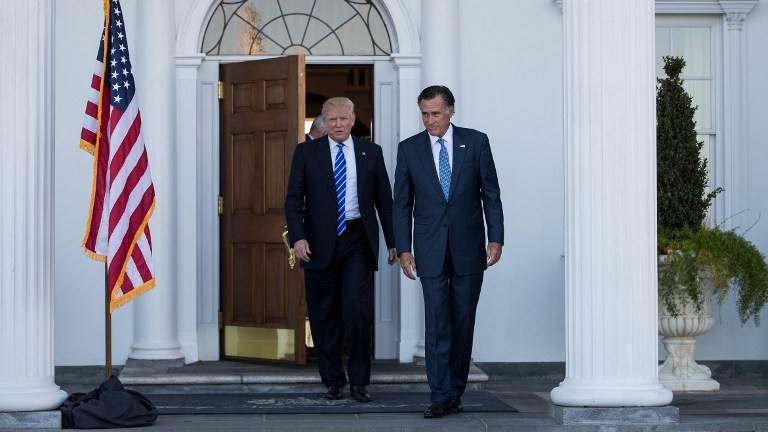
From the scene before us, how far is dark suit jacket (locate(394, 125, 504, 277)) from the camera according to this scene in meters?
8.34

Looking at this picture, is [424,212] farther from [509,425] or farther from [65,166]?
[65,166]

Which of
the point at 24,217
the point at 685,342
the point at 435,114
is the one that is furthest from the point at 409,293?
the point at 24,217

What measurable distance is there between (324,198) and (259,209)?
1787 mm

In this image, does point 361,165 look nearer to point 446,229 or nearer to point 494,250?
point 446,229

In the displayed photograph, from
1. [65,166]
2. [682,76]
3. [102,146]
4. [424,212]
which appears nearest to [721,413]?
[424,212]

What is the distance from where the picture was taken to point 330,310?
916cm

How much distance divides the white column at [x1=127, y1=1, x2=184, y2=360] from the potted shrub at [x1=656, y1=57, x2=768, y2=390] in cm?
374

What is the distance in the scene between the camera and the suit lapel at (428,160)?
8406 millimetres

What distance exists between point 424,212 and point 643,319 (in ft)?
4.83

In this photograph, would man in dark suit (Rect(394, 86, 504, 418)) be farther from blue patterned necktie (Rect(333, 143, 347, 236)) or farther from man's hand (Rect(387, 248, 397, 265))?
blue patterned necktie (Rect(333, 143, 347, 236))

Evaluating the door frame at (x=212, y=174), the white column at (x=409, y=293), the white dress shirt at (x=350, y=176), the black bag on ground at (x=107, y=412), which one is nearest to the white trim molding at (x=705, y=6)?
the white column at (x=409, y=293)

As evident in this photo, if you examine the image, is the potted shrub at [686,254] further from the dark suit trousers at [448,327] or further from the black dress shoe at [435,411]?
the black dress shoe at [435,411]

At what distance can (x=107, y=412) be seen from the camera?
26.0 feet

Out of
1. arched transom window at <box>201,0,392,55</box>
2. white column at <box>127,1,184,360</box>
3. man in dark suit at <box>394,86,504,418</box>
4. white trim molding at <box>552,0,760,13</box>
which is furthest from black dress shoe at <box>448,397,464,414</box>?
white trim molding at <box>552,0,760,13</box>
